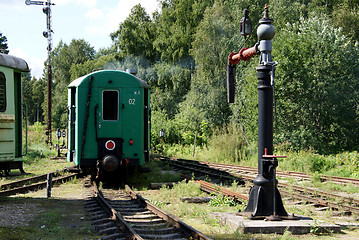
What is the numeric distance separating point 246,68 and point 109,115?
56.4ft

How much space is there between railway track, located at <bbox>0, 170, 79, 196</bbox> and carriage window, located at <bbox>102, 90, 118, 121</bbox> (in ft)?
7.85

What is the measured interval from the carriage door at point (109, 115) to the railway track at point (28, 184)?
2.05m

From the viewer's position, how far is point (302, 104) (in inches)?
939

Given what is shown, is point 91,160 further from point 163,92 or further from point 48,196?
point 163,92

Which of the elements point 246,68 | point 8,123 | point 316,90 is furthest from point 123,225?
point 246,68

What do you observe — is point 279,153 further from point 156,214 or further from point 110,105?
point 156,214

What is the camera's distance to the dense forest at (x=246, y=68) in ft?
76.6

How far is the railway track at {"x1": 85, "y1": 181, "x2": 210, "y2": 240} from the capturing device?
6.34 meters

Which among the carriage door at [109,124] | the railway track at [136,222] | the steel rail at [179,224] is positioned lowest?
the railway track at [136,222]

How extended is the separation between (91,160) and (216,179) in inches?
173

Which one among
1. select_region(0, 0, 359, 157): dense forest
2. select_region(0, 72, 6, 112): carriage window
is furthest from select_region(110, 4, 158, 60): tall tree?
select_region(0, 72, 6, 112): carriage window

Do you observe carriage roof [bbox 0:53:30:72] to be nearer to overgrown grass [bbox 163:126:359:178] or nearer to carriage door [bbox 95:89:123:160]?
carriage door [bbox 95:89:123:160]

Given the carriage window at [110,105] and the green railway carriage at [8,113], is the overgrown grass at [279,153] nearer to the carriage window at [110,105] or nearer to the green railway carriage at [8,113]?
the carriage window at [110,105]

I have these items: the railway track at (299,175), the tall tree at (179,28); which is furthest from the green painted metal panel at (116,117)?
the tall tree at (179,28)
